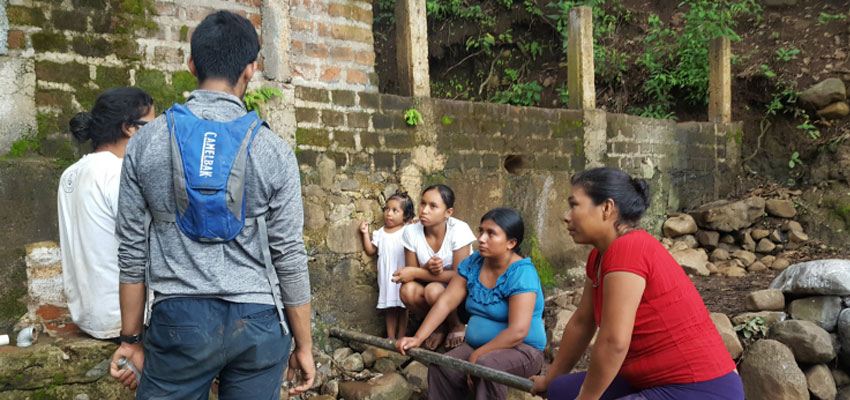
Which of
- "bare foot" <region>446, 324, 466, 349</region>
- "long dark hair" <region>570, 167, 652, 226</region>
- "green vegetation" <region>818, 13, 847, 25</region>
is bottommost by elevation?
"bare foot" <region>446, 324, 466, 349</region>

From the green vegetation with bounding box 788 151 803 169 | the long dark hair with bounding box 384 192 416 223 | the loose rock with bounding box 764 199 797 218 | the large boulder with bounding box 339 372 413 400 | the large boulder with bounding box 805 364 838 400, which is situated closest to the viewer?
the large boulder with bounding box 339 372 413 400

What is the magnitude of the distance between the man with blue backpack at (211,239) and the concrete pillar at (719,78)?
6950 mm

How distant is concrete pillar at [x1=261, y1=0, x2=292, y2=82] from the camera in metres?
4.13

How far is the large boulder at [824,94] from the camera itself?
25.6 feet

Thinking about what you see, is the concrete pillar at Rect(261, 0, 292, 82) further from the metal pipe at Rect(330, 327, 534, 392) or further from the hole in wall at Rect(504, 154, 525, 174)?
the hole in wall at Rect(504, 154, 525, 174)

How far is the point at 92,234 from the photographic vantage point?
2.66 metres

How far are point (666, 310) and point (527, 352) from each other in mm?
1312

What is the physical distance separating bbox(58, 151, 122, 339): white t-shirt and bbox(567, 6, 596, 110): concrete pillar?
4.59m

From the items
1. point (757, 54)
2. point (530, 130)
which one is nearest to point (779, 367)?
point (530, 130)

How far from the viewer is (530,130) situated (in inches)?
225

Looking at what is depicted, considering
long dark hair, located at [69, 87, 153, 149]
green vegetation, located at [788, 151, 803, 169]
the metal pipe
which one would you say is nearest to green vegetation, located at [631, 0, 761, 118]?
green vegetation, located at [788, 151, 803, 169]

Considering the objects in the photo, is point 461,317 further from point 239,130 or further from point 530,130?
point 239,130

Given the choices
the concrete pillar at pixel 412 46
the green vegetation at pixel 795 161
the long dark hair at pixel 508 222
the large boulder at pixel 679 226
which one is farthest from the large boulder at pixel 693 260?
the long dark hair at pixel 508 222

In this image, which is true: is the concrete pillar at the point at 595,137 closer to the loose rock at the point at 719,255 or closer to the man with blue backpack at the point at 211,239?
the loose rock at the point at 719,255
